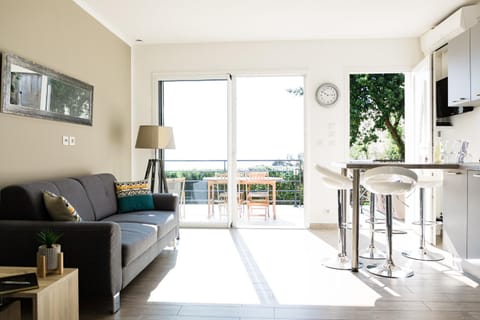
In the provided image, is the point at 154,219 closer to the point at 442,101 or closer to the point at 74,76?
the point at 74,76

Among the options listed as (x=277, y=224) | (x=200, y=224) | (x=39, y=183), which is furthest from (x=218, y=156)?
(x=39, y=183)

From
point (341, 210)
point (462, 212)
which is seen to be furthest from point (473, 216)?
point (341, 210)

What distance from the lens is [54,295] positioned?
1912 mm

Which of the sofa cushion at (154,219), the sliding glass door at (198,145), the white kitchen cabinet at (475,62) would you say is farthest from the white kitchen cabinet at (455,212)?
the sliding glass door at (198,145)

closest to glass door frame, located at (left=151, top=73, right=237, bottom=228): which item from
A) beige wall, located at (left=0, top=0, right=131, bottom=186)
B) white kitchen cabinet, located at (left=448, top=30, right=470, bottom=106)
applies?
beige wall, located at (left=0, top=0, right=131, bottom=186)

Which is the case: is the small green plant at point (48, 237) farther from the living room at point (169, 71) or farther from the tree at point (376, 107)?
→ the tree at point (376, 107)

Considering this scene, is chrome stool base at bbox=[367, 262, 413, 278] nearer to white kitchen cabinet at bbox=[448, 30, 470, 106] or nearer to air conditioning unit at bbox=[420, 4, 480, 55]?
white kitchen cabinet at bbox=[448, 30, 470, 106]

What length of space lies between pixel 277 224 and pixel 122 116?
2832mm

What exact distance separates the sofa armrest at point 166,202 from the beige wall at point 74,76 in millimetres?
846

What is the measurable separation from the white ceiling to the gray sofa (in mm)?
2215

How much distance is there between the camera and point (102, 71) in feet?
14.5

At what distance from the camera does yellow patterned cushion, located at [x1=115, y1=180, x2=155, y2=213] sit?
157 inches

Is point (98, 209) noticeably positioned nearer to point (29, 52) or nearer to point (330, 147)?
point (29, 52)

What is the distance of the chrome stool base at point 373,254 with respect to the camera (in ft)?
12.1
